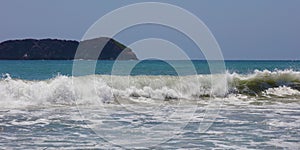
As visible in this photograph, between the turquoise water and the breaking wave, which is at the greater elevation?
the turquoise water

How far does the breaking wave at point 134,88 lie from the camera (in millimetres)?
15988

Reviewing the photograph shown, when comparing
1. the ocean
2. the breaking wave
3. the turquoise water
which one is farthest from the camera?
the turquoise water

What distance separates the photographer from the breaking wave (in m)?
16.0

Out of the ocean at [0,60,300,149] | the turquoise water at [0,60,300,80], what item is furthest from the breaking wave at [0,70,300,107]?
the turquoise water at [0,60,300,80]

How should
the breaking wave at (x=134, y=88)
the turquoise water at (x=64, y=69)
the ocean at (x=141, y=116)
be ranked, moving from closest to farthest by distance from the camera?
the ocean at (x=141, y=116)
the breaking wave at (x=134, y=88)
the turquoise water at (x=64, y=69)

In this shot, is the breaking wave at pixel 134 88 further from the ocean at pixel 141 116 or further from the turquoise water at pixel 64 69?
the turquoise water at pixel 64 69

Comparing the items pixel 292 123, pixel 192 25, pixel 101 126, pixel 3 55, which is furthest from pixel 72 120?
pixel 3 55

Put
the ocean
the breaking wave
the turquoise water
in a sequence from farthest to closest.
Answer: the turquoise water → the breaking wave → the ocean

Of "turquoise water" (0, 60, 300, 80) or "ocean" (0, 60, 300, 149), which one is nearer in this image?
"ocean" (0, 60, 300, 149)

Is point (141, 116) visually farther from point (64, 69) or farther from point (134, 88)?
point (64, 69)

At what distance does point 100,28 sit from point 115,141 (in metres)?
3.42

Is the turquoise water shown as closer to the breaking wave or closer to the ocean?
the breaking wave

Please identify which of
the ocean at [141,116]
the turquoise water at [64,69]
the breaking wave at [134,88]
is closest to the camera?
the ocean at [141,116]

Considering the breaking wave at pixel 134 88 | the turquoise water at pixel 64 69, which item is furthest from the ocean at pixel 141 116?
the turquoise water at pixel 64 69
